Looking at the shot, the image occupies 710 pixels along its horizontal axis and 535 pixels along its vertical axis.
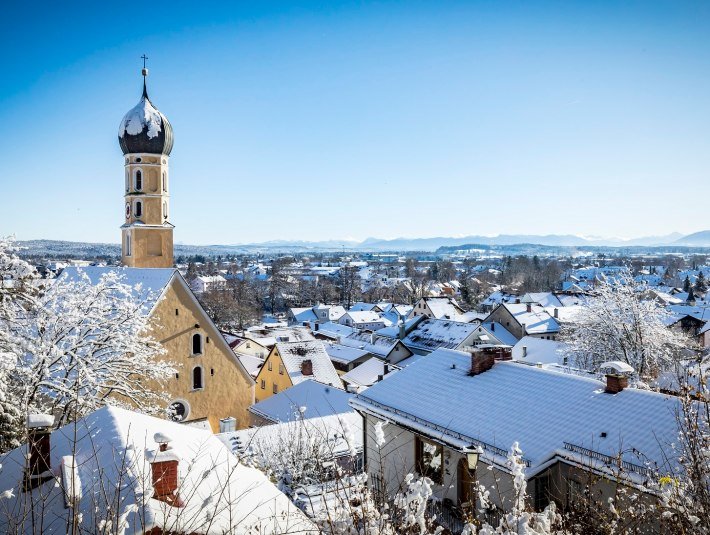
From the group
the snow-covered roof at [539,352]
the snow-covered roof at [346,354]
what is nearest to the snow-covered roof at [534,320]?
the snow-covered roof at [539,352]

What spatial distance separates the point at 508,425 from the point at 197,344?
13.9m

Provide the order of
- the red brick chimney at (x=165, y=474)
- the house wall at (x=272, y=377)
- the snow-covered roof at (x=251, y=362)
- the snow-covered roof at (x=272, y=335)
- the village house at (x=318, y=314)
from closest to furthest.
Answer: the red brick chimney at (x=165, y=474) → the house wall at (x=272, y=377) → the snow-covered roof at (x=251, y=362) → the snow-covered roof at (x=272, y=335) → the village house at (x=318, y=314)

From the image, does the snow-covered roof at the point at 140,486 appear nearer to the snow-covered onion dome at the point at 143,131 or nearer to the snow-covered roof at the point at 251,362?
the snow-covered onion dome at the point at 143,131

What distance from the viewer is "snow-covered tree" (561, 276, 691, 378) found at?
27.6 m

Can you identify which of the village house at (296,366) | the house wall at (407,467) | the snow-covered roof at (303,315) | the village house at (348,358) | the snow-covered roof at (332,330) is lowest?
the snow-covered roof at (303,315)

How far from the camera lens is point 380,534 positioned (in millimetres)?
4637

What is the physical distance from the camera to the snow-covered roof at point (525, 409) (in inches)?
357

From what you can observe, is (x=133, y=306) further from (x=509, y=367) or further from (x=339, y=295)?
(x=339, y=295)

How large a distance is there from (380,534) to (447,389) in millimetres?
8070

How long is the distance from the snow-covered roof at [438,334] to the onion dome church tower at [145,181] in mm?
19075

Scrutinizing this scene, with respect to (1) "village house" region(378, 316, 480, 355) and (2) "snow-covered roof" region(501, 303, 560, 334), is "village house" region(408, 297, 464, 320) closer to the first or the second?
(2) "snow-covered roof" region(501, 303, 560, 334)

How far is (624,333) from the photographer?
28.1m

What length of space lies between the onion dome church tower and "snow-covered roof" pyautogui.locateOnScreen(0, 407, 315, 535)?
55.9 feet

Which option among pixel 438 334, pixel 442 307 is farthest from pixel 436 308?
pixel 438 334
